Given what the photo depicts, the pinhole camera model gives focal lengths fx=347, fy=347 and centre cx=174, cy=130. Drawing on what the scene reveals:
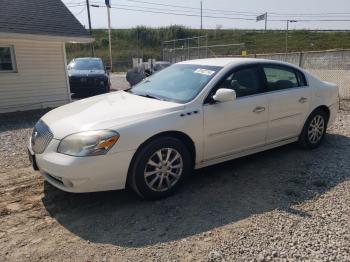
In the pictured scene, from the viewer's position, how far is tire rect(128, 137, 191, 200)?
12.4ft

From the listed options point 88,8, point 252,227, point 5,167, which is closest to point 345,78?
point 252,227

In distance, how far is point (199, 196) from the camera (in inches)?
164

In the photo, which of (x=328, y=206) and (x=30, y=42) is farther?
(x=30, y=42)

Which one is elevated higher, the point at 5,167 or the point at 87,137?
the point at 87,137

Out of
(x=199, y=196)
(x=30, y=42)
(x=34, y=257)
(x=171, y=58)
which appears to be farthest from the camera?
(x=171, y=58)

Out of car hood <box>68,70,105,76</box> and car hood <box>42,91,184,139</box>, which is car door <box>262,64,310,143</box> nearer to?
car hood <box>42,91,184,139</box>

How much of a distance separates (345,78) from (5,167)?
1062cm

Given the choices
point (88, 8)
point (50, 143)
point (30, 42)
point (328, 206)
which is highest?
point (88, 8)

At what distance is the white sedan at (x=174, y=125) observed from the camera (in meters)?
3.61

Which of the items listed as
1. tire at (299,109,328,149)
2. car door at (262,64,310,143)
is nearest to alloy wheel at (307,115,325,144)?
tire at (299,109,328,149)

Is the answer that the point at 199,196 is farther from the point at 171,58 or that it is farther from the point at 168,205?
the point at 171,58

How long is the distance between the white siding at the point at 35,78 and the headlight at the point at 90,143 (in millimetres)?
8466

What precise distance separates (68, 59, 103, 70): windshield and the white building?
111 inches

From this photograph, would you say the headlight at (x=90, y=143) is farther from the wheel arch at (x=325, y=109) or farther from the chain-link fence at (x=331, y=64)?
the chain-link fence at (x=331, y=64)
